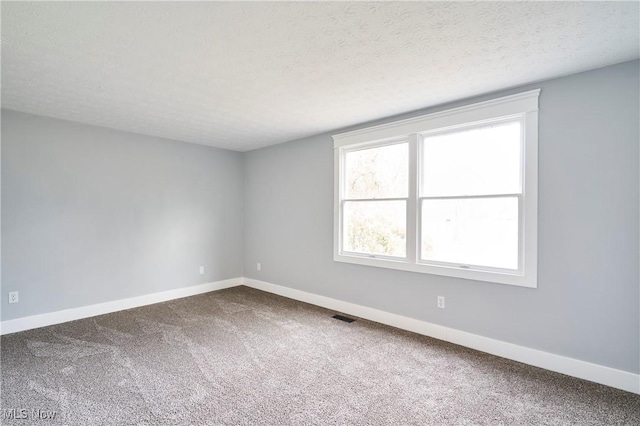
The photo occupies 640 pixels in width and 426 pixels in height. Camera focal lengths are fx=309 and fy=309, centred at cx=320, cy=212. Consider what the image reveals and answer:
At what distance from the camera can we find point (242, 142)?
16.4ft

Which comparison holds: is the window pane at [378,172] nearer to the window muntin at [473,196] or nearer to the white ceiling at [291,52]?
the window muntin at [473,196]

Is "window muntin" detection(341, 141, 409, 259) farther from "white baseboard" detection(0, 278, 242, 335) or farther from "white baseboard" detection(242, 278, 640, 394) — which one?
"white baseboard" detection(0, 278, 242, 335)

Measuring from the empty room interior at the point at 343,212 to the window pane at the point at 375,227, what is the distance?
0.03 m

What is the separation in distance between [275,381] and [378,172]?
264 cm

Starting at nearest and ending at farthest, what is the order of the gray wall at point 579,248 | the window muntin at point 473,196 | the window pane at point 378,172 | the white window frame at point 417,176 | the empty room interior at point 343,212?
the empty room interior at point 343,212 → the gray wall at point 579,248 → the white window frame at point 417,176 → the window muntin at point 473,196 → the window pane at point 378,172

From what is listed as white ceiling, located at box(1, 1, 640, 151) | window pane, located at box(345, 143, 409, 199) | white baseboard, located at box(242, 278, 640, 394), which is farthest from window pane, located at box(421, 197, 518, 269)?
white ceiling, located at box(1, 1, 640, 151)

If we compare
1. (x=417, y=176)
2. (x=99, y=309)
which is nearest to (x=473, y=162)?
(x=417, y=176)

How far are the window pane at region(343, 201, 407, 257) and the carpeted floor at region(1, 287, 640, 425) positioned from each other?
967 mm

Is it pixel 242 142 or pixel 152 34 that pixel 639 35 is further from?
pixel 242 142

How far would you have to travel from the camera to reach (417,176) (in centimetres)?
351

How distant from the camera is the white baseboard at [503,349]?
237cm

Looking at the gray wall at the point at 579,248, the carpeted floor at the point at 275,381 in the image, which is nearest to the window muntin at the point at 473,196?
the gray wall at the point at 579,248

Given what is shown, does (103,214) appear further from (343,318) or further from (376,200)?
(376,200)

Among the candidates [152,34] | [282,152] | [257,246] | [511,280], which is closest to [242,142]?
[282,152]
